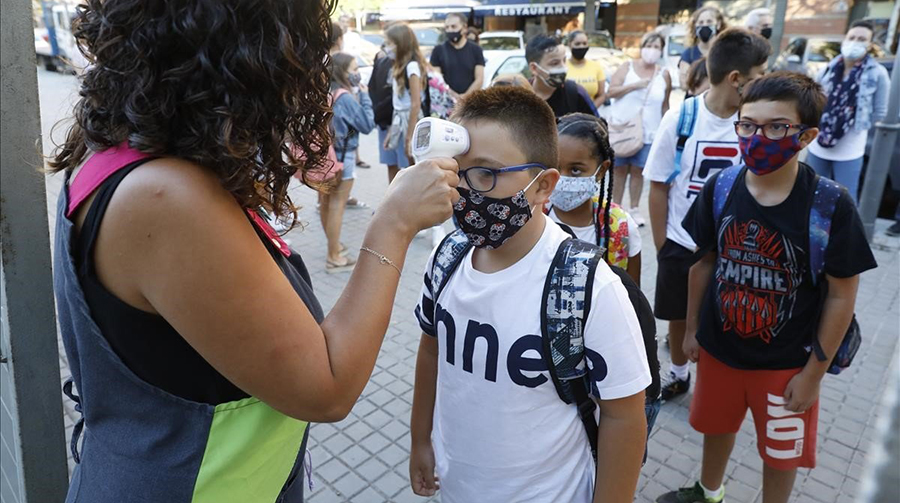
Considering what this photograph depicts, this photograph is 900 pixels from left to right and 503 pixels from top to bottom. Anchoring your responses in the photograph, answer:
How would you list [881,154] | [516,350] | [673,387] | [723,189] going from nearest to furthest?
[516,350] < [723,189] < [673,387] < [881,154]

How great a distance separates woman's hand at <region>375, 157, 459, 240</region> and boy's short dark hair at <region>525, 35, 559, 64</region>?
3418mm

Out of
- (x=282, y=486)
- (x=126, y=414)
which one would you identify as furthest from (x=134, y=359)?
(x=282, y=486)

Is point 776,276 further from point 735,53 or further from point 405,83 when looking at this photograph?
point 405,83

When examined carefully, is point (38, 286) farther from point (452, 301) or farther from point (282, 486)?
point (452, 301)

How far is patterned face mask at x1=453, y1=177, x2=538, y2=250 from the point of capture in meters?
1.63

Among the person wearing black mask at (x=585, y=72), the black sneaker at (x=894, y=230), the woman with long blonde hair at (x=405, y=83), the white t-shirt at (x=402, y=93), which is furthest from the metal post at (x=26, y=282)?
the black sneaker at (x=894, y=230)

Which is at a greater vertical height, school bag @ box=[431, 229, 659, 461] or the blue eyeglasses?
the blue eyeglasses

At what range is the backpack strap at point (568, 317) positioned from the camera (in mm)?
1505

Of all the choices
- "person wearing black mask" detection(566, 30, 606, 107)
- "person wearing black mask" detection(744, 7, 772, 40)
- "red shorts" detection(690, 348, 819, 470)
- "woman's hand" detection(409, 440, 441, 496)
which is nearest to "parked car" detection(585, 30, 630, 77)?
"person wearing black mask" detection(744, 7, 772, 40)

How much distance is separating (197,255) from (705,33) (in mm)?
6505

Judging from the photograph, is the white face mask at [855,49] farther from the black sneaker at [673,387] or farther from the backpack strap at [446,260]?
the backpack strap at [446,260]

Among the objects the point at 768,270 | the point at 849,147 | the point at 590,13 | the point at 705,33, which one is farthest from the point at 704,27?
the point at 590,13

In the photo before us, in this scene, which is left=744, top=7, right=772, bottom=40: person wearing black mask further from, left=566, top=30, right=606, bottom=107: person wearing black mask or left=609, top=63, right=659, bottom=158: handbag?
left=566, top=30, right=606, bottom=107: person wearing black mask

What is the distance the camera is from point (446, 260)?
1786 mm
